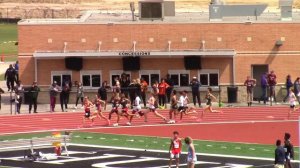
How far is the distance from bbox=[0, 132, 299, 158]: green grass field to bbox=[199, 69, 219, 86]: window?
12.5 metres

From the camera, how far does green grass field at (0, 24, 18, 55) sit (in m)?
83.6

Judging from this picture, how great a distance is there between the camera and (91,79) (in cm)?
5741

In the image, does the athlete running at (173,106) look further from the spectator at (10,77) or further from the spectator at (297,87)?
the spectator at (10,77)

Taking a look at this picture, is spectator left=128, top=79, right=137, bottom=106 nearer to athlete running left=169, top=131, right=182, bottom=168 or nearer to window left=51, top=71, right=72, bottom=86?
window left=51, top=71, right=72, bottom=86

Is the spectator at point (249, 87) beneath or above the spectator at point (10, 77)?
beneath

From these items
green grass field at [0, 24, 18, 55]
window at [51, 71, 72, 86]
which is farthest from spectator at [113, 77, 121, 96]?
green grass field at [0, 24, 18, 55]

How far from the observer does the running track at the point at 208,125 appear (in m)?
45.5

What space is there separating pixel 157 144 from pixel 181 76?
1497 cm

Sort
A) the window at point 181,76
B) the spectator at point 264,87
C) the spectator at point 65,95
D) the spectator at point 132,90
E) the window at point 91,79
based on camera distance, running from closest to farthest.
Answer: the spectator at point 65,95 → the spectator at point 132,90 → the spectator at point 264,87 → the window at point 91,79 → the window at point 181,76

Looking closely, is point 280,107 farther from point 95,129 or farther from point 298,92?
point 95,129

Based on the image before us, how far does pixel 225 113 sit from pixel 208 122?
250 centimetres

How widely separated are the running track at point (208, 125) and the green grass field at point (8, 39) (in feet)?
106

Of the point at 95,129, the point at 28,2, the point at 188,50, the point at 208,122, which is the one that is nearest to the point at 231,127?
the point at 208,122

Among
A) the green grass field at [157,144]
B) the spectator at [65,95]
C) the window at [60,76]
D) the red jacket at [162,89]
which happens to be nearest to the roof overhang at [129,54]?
the window at [60,76]
